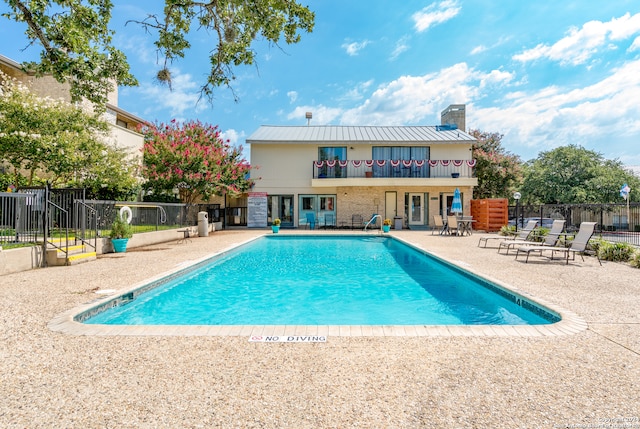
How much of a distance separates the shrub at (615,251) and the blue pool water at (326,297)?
4507 millimetres

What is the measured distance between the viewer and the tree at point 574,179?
28.6 m

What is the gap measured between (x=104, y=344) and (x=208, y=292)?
3623mm

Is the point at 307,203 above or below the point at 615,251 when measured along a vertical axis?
above

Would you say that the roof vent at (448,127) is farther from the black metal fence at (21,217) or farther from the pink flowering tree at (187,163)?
the black metal fence at (21,217)

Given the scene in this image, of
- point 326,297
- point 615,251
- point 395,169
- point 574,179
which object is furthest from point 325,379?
point 574,179

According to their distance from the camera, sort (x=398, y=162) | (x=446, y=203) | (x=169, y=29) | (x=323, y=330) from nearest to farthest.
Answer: (x=323, y=330) → (x=169, y=29) → (x=398, y=162) → (x=446, y=203)

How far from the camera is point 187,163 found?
18484 millimetres

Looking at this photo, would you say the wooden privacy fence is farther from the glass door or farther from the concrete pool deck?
the concrete pool deck

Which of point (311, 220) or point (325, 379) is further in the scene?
point (311, 220)

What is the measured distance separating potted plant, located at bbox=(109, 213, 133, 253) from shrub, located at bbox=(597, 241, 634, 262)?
1409cm

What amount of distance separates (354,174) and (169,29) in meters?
16.8

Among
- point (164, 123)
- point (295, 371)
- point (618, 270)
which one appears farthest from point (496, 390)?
point (164, 123)

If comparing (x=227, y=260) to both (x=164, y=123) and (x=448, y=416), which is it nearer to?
(x=448, y=416)

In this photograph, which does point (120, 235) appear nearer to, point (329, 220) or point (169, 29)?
point (169, 29)
